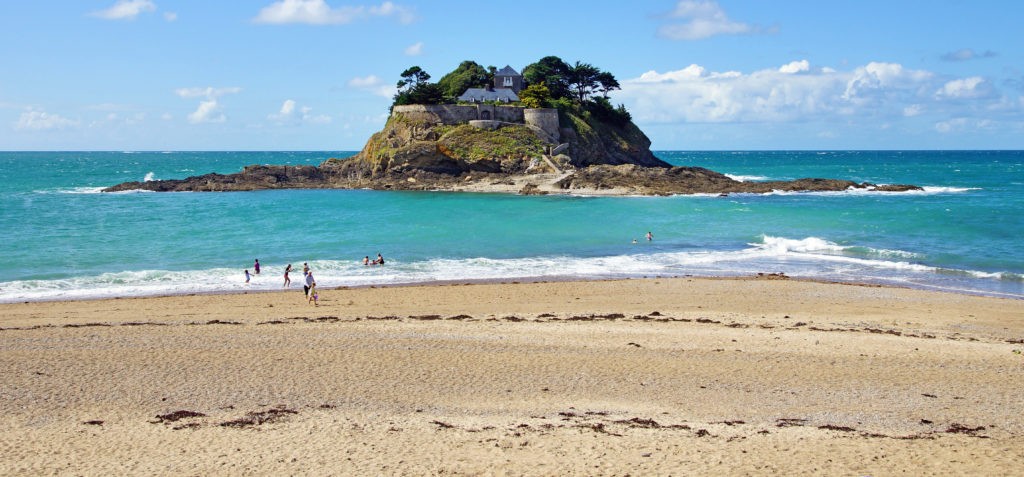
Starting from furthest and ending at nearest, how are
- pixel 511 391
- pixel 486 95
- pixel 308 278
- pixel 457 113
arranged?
pixel 486 95
pixel 457 113
pixel 308 278
pixel 511 391

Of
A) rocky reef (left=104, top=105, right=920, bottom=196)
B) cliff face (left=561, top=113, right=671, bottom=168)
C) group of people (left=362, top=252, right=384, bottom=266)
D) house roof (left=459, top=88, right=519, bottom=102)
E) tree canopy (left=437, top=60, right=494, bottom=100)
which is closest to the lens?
group of people (left=362, top=252, right=384, bottom=266)

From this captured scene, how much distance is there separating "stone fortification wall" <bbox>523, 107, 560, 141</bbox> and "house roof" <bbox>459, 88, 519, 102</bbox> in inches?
154

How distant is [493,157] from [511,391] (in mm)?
52282

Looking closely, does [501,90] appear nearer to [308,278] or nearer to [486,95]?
[486,95]

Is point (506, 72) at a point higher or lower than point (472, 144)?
higher

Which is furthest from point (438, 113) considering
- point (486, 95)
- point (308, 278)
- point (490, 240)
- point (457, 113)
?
point (308, 278)

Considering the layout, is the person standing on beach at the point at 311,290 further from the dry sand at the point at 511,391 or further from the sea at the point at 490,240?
the sea at the point at 490,240

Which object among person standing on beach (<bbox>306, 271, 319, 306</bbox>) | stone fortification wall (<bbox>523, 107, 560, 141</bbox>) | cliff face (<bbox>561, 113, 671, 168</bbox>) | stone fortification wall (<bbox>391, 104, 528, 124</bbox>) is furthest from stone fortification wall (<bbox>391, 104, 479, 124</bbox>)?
person standing on beach (<bbox>306, 271, 319, 306</bbox>)

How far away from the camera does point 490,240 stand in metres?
35.8

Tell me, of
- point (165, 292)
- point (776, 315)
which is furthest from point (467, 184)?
point (776, 315)

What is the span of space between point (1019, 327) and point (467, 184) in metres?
47.0

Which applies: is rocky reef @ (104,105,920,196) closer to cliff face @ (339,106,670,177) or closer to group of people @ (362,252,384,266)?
cliff face @ (339,106,670,177)

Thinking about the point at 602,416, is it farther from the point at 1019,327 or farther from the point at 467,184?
the point at 467,184

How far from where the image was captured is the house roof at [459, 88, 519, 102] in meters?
69.3
